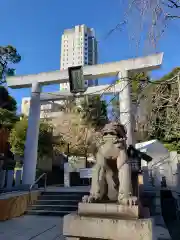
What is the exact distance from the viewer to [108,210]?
2799mm

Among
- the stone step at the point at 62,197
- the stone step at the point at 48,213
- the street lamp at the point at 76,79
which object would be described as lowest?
the stone step at the point at 48,213

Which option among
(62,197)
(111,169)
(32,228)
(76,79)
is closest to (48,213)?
(62,197)

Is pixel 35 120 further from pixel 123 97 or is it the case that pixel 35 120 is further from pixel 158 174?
pixel 158 174

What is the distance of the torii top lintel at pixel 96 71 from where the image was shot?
353 inches

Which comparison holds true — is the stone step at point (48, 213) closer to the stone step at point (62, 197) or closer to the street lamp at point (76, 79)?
the stone step at point (62, 197)

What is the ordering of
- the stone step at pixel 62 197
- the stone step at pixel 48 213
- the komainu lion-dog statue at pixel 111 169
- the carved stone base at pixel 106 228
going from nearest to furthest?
the carved stone base at pixel 106 228, the komainu lion-dog statue at pixel 111 169, the stone step at pixel 48 213, the stone step at pixel 62 197

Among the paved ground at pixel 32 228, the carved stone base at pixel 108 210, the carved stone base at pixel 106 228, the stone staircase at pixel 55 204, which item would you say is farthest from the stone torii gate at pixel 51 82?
the carved stone base at pixel 106 228

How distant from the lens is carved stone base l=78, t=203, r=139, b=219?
8.82 ft

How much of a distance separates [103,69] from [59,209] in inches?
256

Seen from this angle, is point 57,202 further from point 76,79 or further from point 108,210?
point 76,79

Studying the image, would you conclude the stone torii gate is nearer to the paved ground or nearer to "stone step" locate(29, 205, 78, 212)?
"stone step" locate(29, 205, 78, 212)

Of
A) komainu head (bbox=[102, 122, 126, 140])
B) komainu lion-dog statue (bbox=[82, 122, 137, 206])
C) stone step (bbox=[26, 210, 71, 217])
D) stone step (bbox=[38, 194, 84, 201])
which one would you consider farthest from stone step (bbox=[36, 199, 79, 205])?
komainu head (bbox=[102, 122, 126, 140])

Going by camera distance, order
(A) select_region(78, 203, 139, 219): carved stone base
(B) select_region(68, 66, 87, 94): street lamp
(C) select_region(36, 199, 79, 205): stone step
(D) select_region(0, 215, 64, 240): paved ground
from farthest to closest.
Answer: (B) select_region(68, 66, 87, 94): street lamp
(C) select_region(36, 199, 79, 205): stone step
(D) select_region(0, 215, 64, 240): paved ground
(A) select_region(78, 203, 139, 219): carved stone base

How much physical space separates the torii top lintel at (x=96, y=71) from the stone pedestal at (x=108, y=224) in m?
6.83
